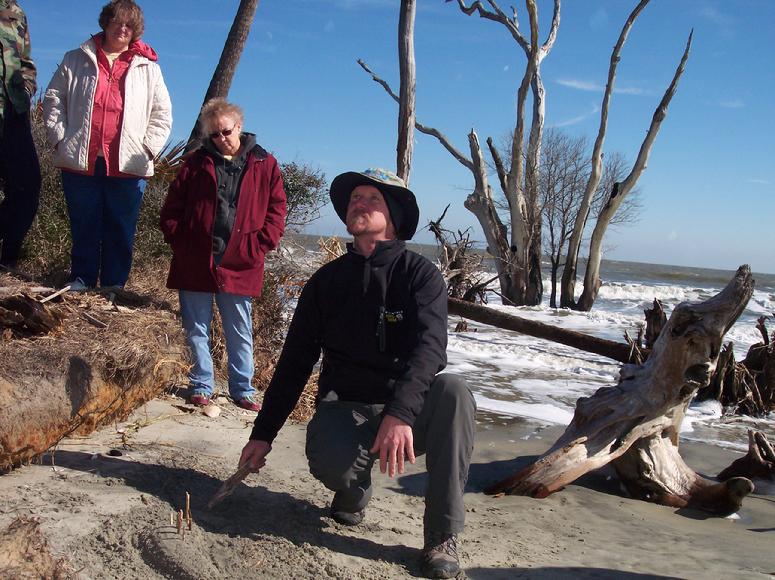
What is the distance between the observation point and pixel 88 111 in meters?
4.71

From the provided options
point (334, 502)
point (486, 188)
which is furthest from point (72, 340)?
point (486, 188)

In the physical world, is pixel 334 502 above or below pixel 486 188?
below

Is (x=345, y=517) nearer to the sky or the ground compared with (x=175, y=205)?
nearer to the ground

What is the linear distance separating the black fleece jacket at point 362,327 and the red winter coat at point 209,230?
1.53 m

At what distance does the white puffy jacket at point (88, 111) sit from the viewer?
4.66 m

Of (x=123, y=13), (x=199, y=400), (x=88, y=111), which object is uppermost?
(x=123, y=13)

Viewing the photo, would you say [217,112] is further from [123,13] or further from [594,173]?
[594,173]

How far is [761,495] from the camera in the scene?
4684mm

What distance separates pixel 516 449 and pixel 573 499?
1.11 meters

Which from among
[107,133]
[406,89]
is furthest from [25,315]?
[406,89]

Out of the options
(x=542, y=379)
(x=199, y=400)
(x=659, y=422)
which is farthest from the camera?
(x=542, y=379)

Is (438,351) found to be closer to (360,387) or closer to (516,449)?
(360,387)

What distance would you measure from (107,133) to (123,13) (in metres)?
0.79

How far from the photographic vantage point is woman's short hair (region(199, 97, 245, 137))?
14.9 feet
